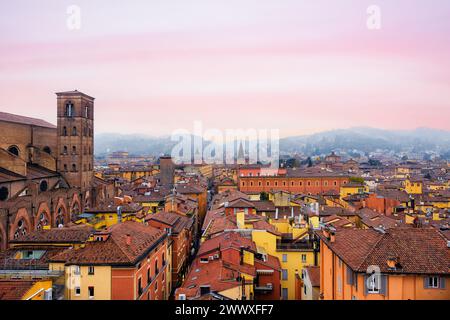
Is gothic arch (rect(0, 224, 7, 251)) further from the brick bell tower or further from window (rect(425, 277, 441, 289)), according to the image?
window (rect(425, 277, 441, 289))

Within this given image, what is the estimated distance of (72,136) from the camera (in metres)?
40.7

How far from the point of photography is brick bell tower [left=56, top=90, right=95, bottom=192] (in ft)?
131

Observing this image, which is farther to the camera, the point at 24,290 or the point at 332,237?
the point at 332,237

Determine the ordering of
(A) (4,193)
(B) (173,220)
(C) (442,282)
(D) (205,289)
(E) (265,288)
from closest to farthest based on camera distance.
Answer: (C) (442,282), (D) (205,289), (E) (265,288), (B) (173,220), (A) (4,193)

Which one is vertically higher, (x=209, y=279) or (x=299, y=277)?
(x=209, y=279)

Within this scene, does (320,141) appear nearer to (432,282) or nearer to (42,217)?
(42,217)

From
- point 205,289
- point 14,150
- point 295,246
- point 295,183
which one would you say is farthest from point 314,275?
point 295,183

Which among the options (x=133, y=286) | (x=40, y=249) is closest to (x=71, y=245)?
(x=40, y=249)

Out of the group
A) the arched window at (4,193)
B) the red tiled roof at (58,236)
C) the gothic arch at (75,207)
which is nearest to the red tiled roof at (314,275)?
the red tiled roof at (58,236)

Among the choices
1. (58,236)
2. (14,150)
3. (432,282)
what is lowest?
(58,236)

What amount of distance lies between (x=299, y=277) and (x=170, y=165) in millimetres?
40828

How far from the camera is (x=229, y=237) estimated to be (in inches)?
706
